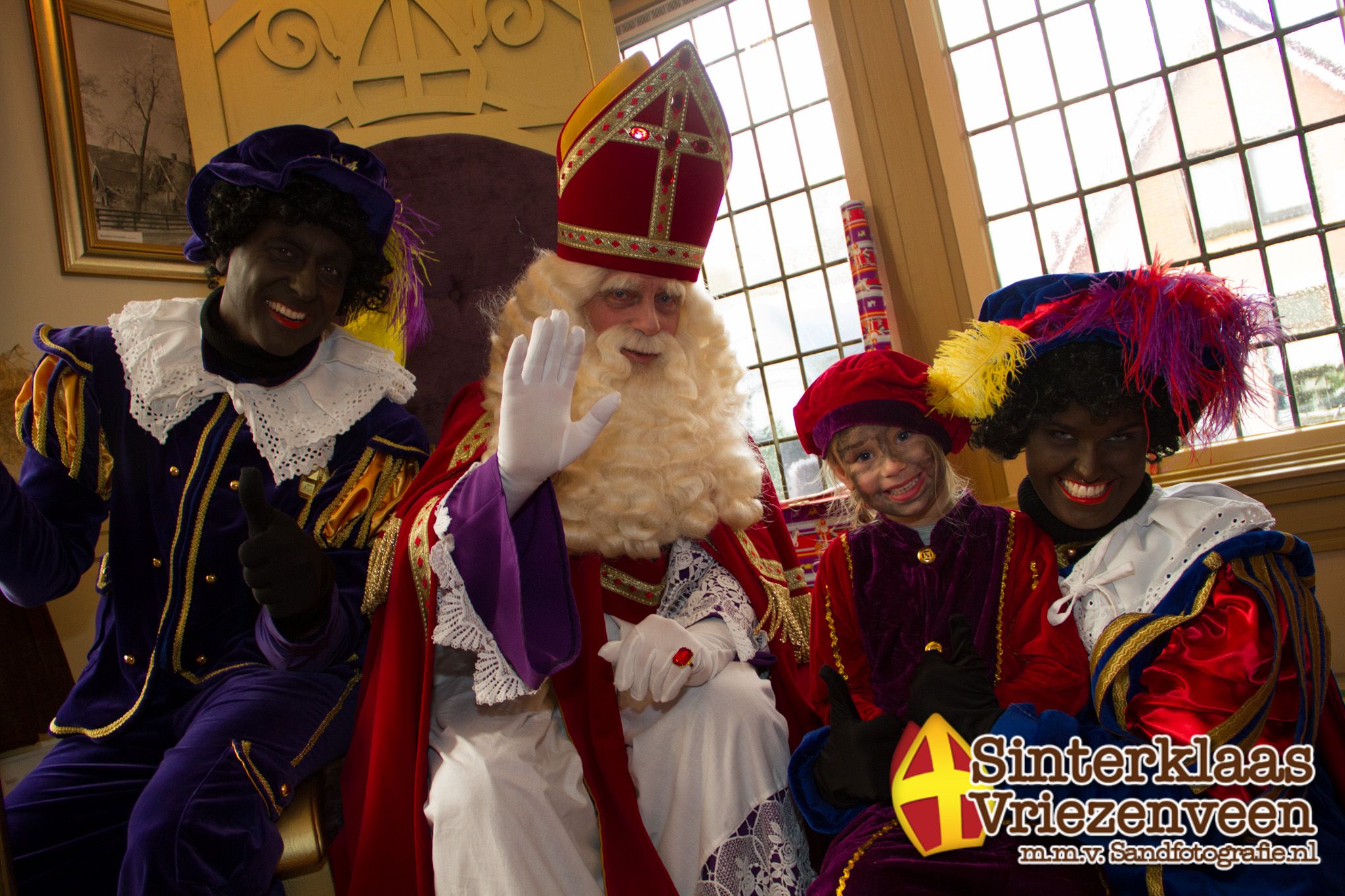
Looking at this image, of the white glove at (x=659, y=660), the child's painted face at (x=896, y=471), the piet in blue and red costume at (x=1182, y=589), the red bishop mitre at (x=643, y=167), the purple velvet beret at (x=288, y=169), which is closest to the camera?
the piet in blue and red costume at (x=1182, y=589)

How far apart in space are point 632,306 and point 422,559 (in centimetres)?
78

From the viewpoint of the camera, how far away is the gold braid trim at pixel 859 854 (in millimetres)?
1343

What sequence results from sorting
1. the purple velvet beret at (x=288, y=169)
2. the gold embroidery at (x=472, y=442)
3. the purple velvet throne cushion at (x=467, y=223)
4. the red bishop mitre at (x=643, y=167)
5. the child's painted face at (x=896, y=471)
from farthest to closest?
the purple velvet throne cushion at (x=467, y=223) → the red bishop mitre at (x=643, y=167) → the gold embroidery at (x=472, y=442) → the purple velvet beret at (x=288, y=169) → the child's painted face at (x=896, y=471)

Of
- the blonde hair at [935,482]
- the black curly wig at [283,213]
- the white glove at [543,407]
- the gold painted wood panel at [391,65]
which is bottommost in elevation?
the blonde hair at [935,482]

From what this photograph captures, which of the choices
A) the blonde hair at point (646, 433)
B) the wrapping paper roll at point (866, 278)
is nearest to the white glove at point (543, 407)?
the blonde hair at point (646, 433)

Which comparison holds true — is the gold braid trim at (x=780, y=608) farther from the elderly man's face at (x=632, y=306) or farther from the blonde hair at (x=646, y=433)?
the elderly man's face at (x=632, y=306)

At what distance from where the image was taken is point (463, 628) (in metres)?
1.57

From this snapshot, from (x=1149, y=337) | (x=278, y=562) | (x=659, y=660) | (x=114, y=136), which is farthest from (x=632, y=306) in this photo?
(x=114, y=136)

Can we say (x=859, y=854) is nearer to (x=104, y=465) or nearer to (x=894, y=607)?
(x=894, y=607)

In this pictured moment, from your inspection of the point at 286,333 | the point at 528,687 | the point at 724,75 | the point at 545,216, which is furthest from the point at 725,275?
the point at 528,687

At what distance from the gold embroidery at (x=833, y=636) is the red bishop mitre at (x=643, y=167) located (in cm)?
84

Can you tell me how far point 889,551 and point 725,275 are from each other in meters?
3.00

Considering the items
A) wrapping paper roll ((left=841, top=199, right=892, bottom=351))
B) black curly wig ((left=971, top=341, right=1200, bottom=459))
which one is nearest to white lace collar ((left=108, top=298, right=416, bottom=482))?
black curly wig ((left=971, top=341, right=1200, bottom=459))

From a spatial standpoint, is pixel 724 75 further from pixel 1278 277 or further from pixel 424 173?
pixel 1278 277
